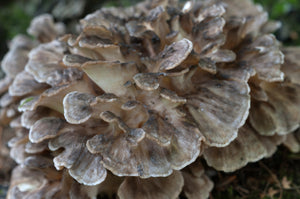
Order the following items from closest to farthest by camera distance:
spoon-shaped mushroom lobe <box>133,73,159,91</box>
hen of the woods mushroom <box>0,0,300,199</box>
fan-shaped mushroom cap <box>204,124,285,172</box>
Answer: spoon-shaped mushroom lobe <box>133,73,159,91</box>
hen of the woods mushroom <box>0,0,300,199</box>
fan-shaped mushroom cap <box>204,124,285,172</box>

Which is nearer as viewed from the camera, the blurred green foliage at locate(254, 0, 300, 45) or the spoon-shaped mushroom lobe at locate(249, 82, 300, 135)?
the spoon-shaped mushroom lobe at locate(249, 82, 300, 135)

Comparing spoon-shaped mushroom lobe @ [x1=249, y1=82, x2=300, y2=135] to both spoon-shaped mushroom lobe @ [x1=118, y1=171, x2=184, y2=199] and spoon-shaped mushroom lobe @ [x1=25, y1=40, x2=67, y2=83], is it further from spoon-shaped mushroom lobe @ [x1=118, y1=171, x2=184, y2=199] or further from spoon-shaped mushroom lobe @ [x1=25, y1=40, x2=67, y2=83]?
spoon-shaped mushroom lobe @ [x1=25, y1=40, x2=67, y2=83]

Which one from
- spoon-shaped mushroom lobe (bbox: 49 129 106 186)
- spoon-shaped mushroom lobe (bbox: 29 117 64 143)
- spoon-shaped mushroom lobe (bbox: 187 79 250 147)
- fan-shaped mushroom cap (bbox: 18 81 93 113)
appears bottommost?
spoon-shaped mushroom lobe (bbox: 187 79 250 147)

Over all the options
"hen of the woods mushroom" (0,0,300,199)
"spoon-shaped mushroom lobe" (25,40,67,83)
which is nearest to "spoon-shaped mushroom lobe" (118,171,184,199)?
"hen of the woods mushroom" (0,0,300,199)

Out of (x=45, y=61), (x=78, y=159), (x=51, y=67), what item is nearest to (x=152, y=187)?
(x=78, y=159)

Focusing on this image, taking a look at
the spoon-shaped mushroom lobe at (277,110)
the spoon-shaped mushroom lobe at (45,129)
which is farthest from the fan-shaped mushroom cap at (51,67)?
the spoon-shaped mushroom lobe at (277,110)

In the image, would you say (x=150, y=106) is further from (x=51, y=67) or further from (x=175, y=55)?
(x=51, y=67)
